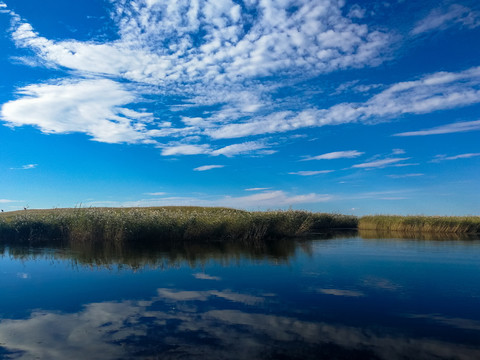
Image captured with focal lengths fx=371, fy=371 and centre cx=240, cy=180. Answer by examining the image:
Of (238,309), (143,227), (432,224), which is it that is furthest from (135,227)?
(432,224)

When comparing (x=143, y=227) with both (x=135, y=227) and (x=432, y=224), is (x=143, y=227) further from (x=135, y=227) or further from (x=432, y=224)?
(x=432, y=224)

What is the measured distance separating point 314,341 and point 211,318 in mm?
2219

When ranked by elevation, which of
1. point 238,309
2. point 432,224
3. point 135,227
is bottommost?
point 238,309

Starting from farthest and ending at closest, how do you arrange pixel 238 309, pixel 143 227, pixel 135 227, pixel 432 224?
pixel 432 224 → pixel 143 227 → pixel 135 227 → pixel 238 309

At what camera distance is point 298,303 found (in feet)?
28.5

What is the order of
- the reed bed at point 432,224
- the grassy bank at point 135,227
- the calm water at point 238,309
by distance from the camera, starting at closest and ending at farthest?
the calm water at point 238,309
the grassy bank at point 135,227
the reed bed at point 432,224

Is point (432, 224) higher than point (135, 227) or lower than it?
higher

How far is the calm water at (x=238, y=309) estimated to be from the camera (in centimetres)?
601

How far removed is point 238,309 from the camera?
8188 millimetres

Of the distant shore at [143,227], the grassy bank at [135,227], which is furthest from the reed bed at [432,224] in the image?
the grassy bank at [135,227]

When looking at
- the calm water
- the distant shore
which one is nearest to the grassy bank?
the distant shore

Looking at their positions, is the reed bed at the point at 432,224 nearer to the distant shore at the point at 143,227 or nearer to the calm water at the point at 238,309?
the distant shore at the point at 143,227

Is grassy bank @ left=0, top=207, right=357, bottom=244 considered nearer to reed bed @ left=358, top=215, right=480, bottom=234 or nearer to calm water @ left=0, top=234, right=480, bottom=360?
calm water @ left=0, top=234, right=480, bottom=360

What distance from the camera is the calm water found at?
6.01 m
